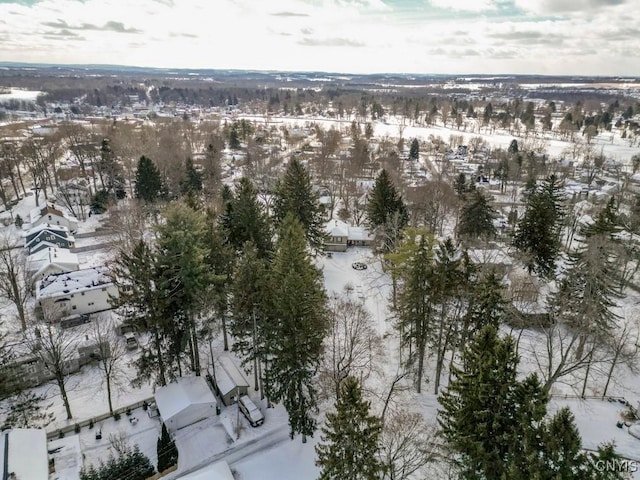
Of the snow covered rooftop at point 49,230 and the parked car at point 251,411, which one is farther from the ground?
the snow covered rooftop at point 49,230

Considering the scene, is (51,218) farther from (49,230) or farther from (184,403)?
(184,403)

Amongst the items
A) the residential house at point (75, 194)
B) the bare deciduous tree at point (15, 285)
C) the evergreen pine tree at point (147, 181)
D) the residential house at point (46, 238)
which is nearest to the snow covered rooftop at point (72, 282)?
the bare deciduous tree at point (15, 285)

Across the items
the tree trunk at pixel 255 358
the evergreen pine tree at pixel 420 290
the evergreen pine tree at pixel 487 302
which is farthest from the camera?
the tree trunk at pixel 255 358

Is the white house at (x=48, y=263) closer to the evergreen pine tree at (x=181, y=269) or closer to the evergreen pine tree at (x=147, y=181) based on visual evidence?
the evergreen pine tree at (x=147, y=181)

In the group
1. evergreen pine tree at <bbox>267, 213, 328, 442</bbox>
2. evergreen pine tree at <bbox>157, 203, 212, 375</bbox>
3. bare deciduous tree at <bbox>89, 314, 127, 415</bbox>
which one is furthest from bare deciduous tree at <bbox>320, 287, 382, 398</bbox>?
bare deciduous tree at <bbox>89, 314, 127, 415</bbox>

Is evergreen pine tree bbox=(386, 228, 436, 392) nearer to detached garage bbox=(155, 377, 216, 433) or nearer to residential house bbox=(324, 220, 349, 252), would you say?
detached garage bbox=(155, 377, 216, 433)

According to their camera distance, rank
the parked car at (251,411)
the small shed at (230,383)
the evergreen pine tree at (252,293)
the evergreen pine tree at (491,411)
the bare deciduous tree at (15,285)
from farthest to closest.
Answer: the bare deciduous tree at (15,285) → the small shed at (230,383) → the parked car at (251,411) → the evergreen pine tree at (252,293) → the evergreen pine tree at (491,411)

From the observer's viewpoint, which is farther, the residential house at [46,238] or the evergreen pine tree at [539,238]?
the residential house at [46,238]
